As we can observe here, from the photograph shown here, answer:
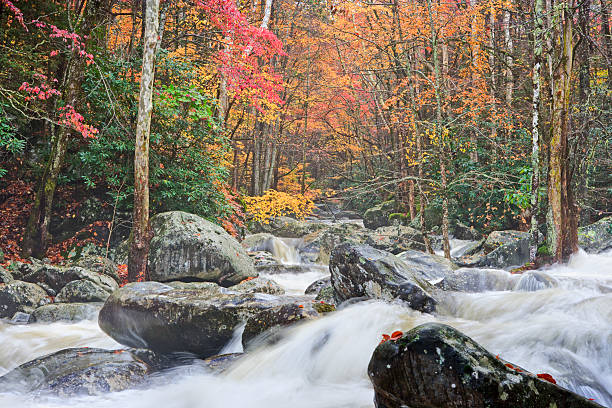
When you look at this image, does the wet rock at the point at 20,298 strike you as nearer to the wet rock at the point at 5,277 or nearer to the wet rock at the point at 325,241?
the wet rock at the point at 5,277

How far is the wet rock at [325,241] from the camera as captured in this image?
14031 mm

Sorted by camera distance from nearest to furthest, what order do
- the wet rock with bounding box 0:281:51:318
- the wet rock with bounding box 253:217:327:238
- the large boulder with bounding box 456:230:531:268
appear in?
1. the wet rock with bounding box 0:281:51:318
2. the large boulder with bounding box 456:230:531:268
3. the wet rock with bounding box 253:217:327:238

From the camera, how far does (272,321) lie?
199 inches

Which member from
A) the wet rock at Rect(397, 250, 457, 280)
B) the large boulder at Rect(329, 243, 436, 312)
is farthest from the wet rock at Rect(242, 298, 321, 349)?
the wet rock at Rect(397, 250, 457, 280)

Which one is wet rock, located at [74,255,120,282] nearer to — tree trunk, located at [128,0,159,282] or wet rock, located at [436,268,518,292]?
tree trunk, located at [128,0,159,282]

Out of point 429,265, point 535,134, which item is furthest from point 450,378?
point 535,134

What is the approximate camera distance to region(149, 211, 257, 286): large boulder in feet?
27.6

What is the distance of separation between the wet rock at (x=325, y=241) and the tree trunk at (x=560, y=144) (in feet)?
22.5

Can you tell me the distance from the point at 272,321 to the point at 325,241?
9.53 metres

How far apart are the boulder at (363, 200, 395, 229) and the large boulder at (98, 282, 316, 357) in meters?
14.7

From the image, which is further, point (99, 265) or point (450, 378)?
point (99, 265)

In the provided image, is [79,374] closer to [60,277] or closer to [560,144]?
[60,277]

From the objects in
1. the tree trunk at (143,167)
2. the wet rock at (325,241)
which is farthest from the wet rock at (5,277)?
the wet rock at (325,241)

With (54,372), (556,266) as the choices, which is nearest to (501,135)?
(556,266)
